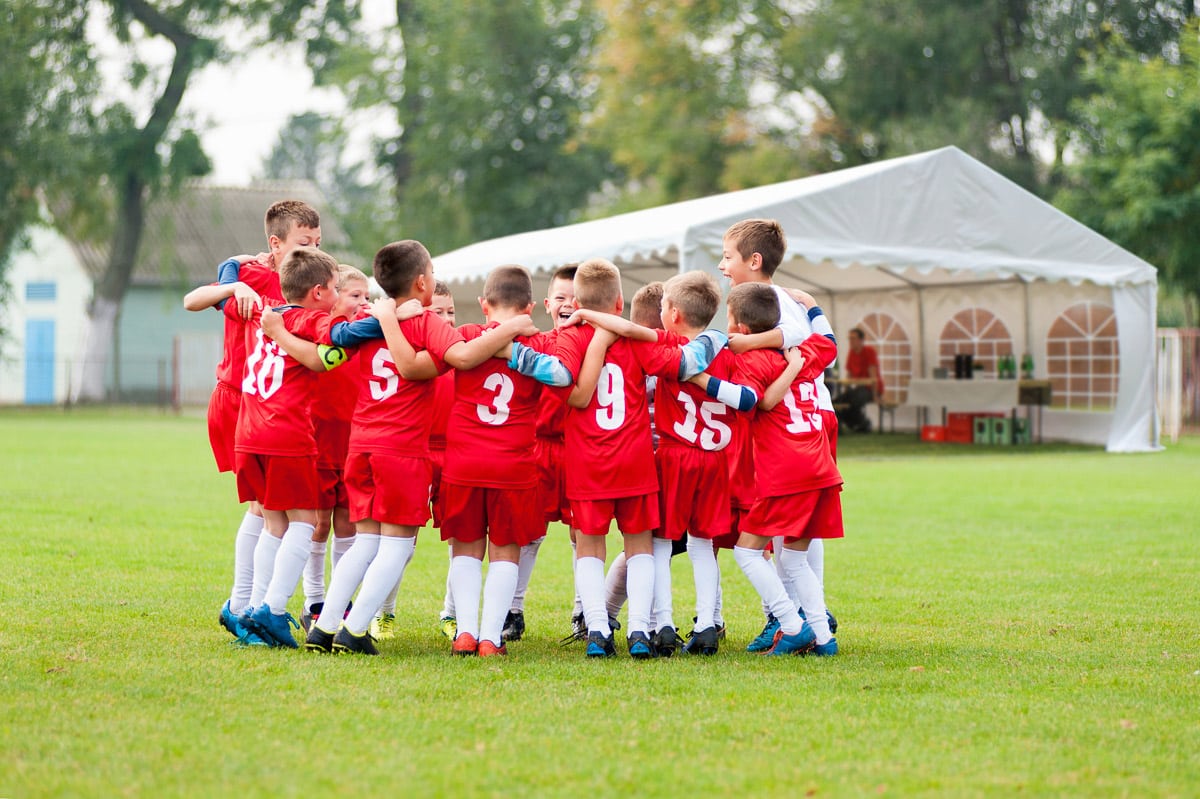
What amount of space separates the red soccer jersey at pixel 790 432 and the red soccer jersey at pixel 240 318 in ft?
6.86

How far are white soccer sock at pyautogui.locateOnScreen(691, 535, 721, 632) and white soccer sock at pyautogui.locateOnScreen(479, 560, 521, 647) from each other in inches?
23.6

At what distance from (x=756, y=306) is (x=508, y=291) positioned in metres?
1.02

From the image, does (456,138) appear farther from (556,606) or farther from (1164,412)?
(556,606)

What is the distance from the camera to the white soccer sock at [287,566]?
541cm

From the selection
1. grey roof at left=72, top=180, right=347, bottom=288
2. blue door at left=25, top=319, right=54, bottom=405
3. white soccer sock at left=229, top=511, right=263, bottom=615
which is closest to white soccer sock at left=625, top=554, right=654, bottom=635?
white soccer sock at left=229, top=511, right=263, bottom=615

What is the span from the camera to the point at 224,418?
5867 mm

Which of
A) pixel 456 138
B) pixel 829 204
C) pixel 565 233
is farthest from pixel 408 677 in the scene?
pixel 456 138

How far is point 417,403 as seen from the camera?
5355mm

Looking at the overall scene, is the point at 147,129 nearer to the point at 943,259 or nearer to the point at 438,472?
the point at 943,259

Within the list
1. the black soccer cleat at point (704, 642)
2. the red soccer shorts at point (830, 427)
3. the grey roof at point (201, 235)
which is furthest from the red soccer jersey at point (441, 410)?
the grey roof at point (201, 235)

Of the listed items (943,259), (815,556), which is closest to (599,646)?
(815,556)

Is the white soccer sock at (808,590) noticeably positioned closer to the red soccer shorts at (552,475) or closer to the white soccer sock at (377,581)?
the red soccer shorts at (552,475)

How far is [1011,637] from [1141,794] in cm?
245

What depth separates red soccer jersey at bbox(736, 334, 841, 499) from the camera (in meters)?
5.45
